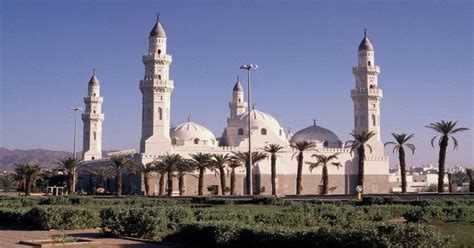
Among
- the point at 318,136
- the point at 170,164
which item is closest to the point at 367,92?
the point at 318,136

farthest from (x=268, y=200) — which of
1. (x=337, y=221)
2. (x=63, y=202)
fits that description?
(x=337, y=221)

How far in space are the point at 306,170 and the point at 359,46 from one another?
43.1ft

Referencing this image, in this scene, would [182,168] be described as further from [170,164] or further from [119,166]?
[119,166]

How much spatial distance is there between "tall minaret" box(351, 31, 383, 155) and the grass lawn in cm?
4364

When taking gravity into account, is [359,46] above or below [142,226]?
above

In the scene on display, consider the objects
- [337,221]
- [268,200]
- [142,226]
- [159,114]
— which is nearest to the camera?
[142,226]

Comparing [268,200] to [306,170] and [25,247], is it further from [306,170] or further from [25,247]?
[306,170]

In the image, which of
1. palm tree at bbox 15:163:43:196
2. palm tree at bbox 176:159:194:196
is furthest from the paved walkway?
palm tree at bbox 15:163:43:196

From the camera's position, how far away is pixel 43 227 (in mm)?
17531

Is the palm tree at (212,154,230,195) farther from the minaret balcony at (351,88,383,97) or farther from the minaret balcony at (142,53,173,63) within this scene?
the minaret balcony at (351,88,383,97)

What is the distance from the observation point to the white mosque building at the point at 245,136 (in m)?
55.2

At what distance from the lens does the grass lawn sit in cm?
1268

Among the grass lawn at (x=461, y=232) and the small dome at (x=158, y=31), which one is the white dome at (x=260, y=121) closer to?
the small dome at (x=158, y=31)

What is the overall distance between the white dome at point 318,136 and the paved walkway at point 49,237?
51521 millimetres
